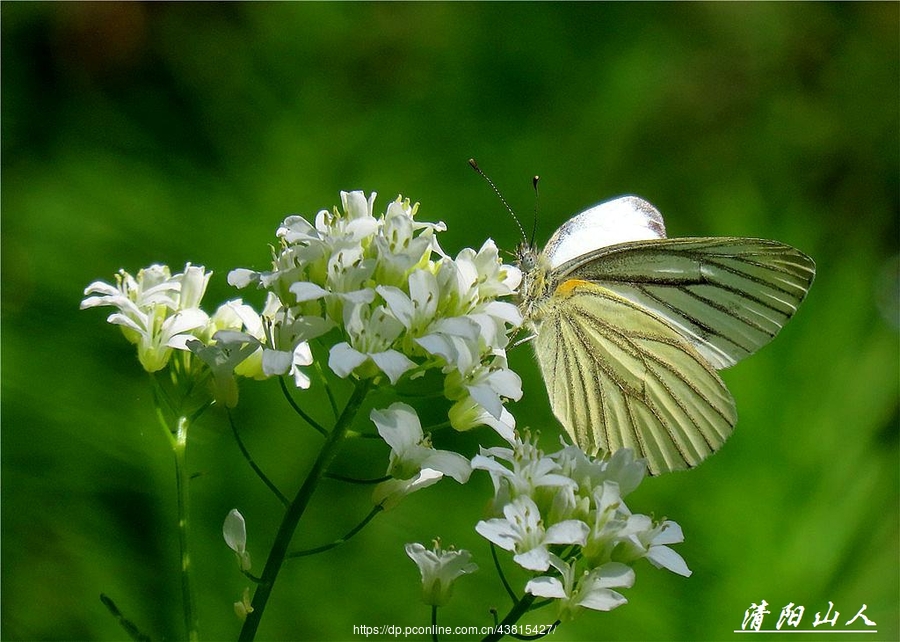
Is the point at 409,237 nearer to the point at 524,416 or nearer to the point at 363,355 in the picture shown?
the point at 363,355

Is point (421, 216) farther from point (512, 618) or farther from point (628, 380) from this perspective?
point (512, 618)

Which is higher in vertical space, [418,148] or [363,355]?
[418,148]

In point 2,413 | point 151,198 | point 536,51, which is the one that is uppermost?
point 536,51

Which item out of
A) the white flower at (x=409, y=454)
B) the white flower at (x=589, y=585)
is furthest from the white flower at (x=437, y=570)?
the white flower at (x=589, y=585)

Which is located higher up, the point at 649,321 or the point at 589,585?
the point at 649,321

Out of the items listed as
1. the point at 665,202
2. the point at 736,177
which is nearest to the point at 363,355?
the point at 665,202

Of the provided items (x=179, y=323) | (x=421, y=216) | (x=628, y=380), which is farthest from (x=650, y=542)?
(x=421, y=216)
